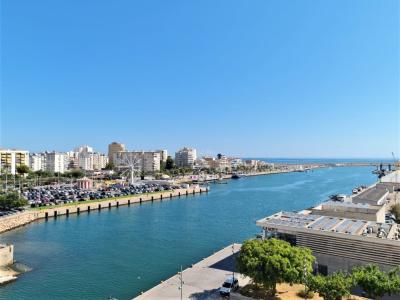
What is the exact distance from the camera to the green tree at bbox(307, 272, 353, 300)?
49.6 feet

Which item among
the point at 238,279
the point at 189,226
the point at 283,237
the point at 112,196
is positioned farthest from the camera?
the point at 112,196

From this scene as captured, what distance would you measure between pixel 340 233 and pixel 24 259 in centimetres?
2197

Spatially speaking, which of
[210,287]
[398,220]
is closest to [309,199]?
[398,220]

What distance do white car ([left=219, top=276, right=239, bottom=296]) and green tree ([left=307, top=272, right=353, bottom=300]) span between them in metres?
4.00

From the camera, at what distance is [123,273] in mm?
23547

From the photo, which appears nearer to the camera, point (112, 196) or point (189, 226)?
point (189, 226)

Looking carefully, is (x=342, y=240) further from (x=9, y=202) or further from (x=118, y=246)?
(x=9, y=202)

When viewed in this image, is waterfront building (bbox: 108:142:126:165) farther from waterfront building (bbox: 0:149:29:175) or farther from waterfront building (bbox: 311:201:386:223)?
waterfront building (bbox: 311:201:386:223)

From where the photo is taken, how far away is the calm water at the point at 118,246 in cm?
2116

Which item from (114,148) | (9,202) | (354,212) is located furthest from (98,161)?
(354,212)

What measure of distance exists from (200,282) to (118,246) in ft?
45.0

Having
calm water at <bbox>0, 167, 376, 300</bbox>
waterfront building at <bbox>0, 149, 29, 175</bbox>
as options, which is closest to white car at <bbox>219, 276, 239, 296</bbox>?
calm water at <bbox>0, 167, 376, 300</bbox>

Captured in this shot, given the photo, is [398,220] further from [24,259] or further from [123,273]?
[24,259]

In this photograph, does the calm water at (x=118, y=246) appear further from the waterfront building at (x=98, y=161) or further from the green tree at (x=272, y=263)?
the waterfront building at (x=98, y=161)
